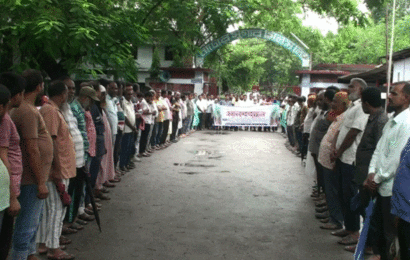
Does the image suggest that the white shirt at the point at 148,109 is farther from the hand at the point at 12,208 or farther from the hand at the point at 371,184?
the hand at the point at 12,208

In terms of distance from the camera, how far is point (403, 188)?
12.3 ft

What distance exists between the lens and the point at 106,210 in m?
7.75

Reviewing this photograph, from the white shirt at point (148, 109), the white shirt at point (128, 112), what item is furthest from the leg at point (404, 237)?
the white shirt at point (148, 109)

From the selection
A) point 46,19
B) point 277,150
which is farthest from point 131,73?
point 277,150

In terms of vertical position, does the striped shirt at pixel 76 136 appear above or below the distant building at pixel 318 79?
below

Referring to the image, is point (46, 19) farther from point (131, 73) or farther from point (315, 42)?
point (315, 42)

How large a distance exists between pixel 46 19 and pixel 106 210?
3.71 m

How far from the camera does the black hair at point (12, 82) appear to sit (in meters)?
4.20

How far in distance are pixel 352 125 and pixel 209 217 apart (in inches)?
95.4

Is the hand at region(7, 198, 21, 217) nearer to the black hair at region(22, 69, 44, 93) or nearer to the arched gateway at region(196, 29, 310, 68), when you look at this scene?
the black hair at region(22, 69, 44, 93)

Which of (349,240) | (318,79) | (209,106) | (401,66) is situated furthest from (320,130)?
(318,79)

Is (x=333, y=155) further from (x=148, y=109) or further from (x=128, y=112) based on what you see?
(x=148, y=109)

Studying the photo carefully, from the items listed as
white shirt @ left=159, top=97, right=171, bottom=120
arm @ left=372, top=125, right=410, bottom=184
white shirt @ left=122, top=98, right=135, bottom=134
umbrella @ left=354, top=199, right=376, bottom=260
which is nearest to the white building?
white shirt @ left=159, top=97, right=171, bottom=120

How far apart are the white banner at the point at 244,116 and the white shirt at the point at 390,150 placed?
21.0 metres
